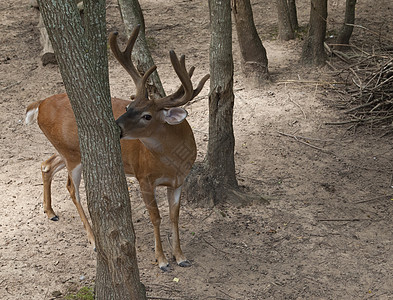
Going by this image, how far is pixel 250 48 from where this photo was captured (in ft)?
31.5

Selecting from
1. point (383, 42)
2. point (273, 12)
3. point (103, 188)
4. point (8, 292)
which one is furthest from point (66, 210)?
point (273, 12)

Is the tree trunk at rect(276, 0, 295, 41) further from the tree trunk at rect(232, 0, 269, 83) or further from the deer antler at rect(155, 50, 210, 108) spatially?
the deer antler at rect(155, 50, 210, 108)

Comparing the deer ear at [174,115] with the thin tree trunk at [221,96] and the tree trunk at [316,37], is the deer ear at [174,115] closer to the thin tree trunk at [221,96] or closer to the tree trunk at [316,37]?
the thin tree trunk at [221,96]

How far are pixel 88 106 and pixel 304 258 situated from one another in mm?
2987

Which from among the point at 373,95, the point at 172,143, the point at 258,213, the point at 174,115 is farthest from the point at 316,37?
the point at 174,115

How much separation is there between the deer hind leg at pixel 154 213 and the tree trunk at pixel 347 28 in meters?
6.11

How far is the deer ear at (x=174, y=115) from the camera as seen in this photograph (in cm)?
488

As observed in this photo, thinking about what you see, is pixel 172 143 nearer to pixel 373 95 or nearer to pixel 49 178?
pixel 49 178

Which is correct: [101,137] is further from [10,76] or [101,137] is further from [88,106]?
[10,76]

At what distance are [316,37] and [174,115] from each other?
590 centimetres

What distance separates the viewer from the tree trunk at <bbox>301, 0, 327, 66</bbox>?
9828mm

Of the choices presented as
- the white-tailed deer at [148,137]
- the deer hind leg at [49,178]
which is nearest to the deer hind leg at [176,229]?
the white-tailed deer at [148,137]

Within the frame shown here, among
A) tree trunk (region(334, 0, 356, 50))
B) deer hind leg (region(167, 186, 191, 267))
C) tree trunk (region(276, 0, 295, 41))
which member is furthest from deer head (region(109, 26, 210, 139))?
tree trunk (region(276, 0, 295, 41))

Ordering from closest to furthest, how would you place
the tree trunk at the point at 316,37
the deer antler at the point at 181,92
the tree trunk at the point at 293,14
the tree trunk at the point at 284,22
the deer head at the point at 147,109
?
the deer antler at the point at 181,92 < the deer head at the point at 147,109 < the tree trunk at the point at 316,37 < the tree trunk at the point at 284,22 < the tree trunk at the point at 293,14
